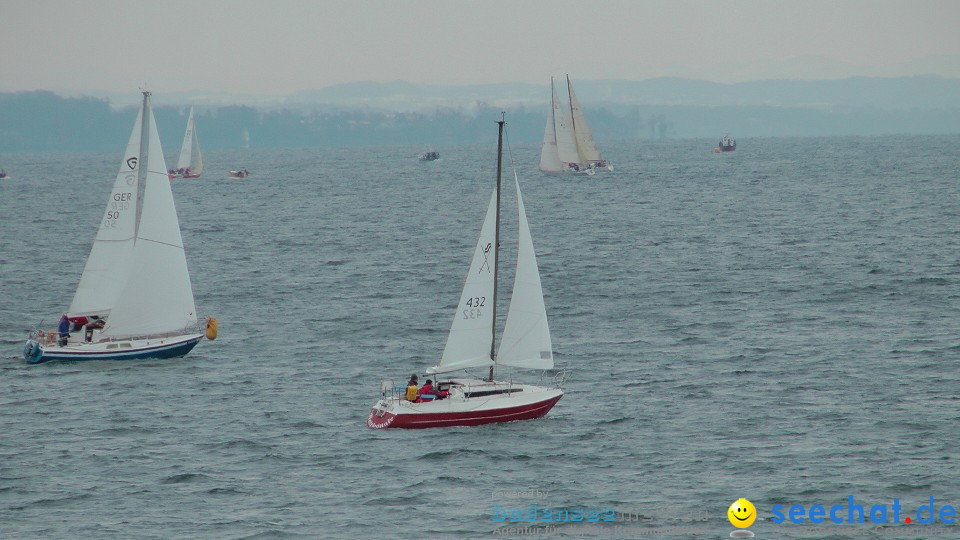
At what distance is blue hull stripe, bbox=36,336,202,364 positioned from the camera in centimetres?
5150

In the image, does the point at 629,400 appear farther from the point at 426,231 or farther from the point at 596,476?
the point at 426,231

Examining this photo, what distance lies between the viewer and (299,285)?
248ft

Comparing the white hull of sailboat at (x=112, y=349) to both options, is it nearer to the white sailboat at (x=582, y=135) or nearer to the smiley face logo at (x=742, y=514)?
the smiley face logo at (x=742, y=514)

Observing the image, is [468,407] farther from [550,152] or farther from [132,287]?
[550,152]

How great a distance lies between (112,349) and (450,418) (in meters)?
18.7

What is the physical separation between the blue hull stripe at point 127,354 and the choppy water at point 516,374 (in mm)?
826

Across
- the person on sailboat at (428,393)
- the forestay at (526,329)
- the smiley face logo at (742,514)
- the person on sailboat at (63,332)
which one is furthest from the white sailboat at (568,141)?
the smiley face logo at (742,514)

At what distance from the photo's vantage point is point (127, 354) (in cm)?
5194

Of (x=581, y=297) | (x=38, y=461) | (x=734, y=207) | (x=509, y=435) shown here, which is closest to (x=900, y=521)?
(x=509, y=435)

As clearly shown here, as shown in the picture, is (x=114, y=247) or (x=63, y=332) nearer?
(x=63, y=332)

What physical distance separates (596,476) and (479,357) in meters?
7.35

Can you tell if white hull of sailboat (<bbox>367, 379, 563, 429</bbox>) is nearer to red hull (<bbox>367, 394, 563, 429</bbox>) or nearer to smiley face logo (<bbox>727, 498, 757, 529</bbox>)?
red hull (<bbox>367, 394, 563, 429</bbox>)

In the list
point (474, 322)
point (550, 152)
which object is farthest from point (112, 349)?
point (550, 152)

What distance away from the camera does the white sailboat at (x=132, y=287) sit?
5144 cm
